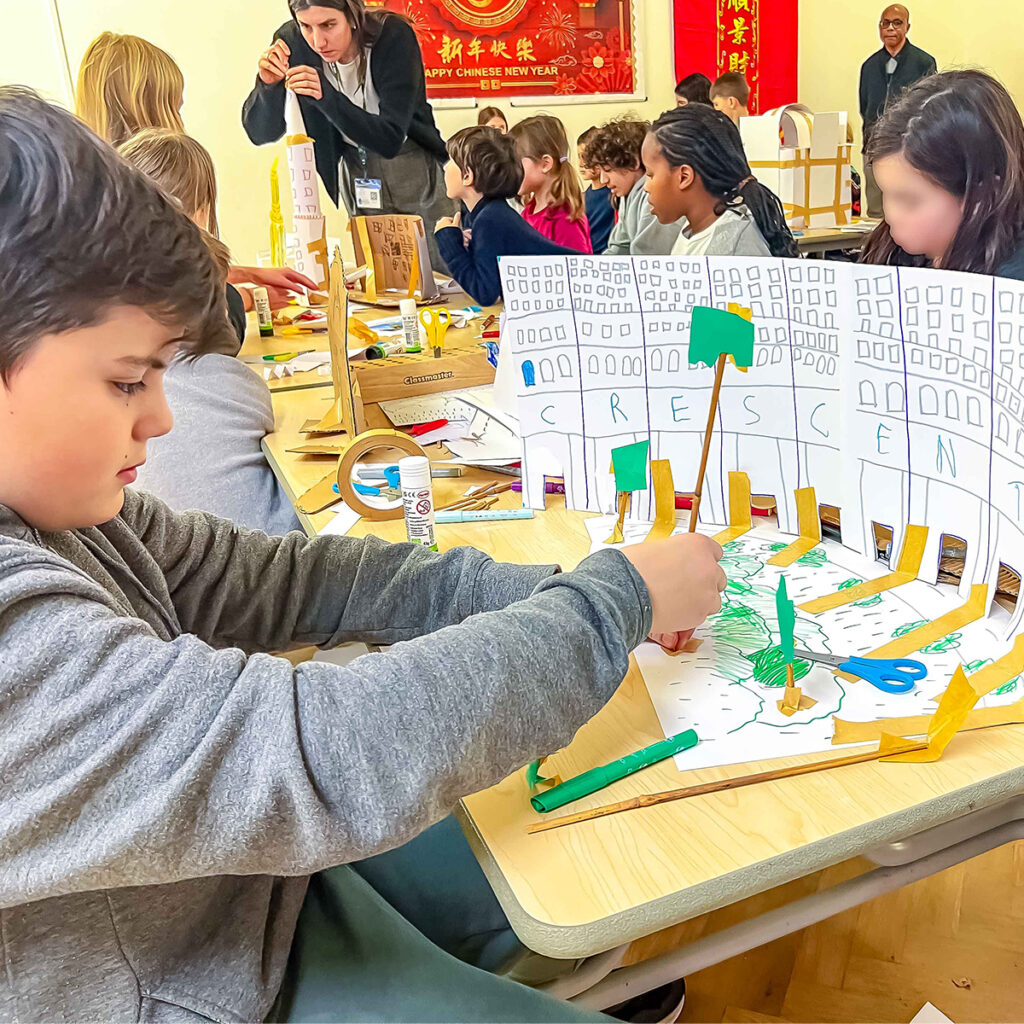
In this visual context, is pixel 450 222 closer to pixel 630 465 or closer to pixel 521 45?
pixel 630 465

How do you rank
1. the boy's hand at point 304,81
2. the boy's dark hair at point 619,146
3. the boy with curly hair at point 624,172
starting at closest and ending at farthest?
the boy's hand at point 304,81
the boy with curly hair at point 624,172
the boy's dark hair at point 619,146

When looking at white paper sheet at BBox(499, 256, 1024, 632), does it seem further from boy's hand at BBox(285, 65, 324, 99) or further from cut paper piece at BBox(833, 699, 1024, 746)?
boy's hand at BBox(285, 65, 324, 99)

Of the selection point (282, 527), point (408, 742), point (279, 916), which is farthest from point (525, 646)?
point (282, 527)

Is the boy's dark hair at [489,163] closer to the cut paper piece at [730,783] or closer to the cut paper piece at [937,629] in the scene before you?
the cut paper piece at [937,629]

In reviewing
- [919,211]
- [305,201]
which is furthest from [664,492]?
[305,201]

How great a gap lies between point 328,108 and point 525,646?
2.41m

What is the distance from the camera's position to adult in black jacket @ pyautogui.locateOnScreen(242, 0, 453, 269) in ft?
8.53

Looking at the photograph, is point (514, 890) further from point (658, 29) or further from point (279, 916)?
point (658, 29)

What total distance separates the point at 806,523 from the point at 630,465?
19 centimetres

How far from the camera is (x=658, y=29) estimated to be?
5.04 metres

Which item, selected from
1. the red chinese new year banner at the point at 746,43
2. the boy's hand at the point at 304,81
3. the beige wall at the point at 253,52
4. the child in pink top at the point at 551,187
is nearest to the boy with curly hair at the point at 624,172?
the child in pink top at the point at 551,187

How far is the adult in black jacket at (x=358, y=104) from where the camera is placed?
2600mm

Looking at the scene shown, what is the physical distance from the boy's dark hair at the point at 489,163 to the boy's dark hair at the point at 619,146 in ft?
3.34

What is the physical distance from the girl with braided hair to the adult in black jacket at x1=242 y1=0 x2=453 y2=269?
847 millimetres
